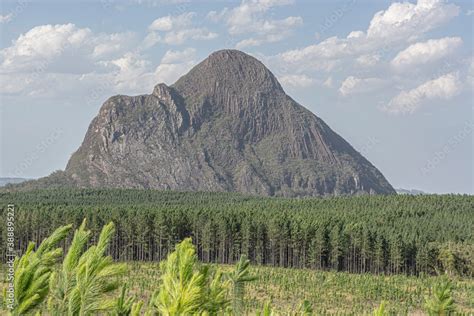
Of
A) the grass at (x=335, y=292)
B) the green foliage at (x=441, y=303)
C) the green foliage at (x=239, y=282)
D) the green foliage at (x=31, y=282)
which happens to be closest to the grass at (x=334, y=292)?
the grass at (x=335, y=292)

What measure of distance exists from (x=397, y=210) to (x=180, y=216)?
43.0m

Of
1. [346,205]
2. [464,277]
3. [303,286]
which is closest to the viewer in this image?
[303,286]

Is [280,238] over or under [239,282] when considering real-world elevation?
under

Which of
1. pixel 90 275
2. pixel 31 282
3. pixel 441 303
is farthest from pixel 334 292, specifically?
pixel 31 282

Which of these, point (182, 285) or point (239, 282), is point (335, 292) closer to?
point (239, 282)

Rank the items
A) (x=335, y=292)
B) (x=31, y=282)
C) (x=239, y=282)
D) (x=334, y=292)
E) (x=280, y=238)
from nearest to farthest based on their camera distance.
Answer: (x=31, y=282)
(x=239, y=282)
(x=334, y=292)
(x=335, y=292)
(x=280, y=238)

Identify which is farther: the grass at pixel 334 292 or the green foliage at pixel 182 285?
the grass at pixel 334 292

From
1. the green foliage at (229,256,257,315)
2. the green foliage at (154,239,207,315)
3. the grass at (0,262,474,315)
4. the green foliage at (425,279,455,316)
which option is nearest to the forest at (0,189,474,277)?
the grass at (0,262,474,315)

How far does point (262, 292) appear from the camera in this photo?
164 ft

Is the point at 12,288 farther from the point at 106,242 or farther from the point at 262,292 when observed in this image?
the point at 262,292

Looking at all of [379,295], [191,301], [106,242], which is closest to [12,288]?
[106,242]

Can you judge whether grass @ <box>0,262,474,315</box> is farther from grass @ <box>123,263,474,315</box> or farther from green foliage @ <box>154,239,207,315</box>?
green foliage @ <box>154,239,207,315</box>

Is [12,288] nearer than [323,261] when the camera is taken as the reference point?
A: Yes

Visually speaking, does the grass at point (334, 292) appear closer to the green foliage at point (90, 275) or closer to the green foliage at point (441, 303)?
the green foliage at point (441, 303)
